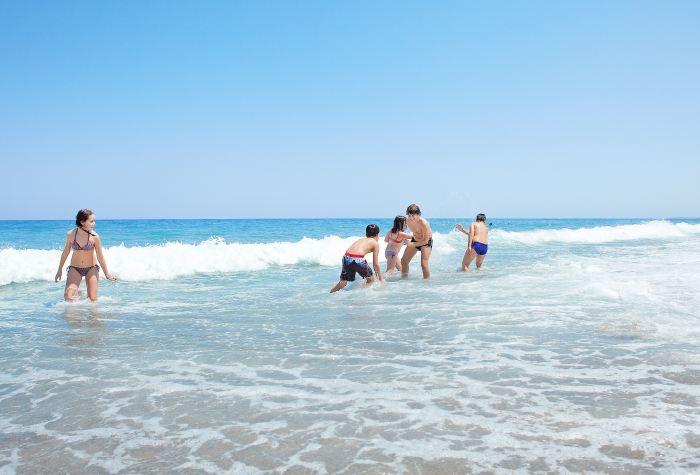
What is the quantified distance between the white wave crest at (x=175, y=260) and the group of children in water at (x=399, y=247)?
5.01 m

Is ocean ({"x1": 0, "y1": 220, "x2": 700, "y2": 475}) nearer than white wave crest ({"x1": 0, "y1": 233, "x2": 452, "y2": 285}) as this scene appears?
Yes

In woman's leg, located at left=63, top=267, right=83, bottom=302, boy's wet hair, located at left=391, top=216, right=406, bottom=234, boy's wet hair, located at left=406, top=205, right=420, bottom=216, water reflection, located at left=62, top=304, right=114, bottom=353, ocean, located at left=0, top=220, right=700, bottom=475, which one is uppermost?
boy's wet hair, located at left=406, top=205, right=420, bottom=216

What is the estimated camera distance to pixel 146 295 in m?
8.96

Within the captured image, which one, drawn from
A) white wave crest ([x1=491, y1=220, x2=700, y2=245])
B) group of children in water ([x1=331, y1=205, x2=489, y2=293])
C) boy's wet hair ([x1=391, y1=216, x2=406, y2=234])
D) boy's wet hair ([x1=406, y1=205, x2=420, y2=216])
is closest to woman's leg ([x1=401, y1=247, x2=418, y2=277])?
group of children in water ([x1=331, y1=205, x2=489, y2=293])

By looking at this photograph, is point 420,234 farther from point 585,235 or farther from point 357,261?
point 585,235

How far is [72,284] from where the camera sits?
24.9ft

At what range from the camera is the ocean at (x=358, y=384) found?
8.64 ft

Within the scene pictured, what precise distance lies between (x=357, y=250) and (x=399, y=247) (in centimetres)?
236

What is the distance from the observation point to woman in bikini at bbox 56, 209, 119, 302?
7.34m

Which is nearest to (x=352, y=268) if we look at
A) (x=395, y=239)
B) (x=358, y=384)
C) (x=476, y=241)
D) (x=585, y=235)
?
(x=395, y=239)

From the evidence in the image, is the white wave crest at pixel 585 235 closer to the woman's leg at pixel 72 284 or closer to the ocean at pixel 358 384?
the ocean at pixel 358 384

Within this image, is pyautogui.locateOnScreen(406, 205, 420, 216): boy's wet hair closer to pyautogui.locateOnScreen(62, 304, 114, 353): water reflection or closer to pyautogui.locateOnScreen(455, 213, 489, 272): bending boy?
pyautogui.locateOnScreen(455, 213, 489, 272): bending boy

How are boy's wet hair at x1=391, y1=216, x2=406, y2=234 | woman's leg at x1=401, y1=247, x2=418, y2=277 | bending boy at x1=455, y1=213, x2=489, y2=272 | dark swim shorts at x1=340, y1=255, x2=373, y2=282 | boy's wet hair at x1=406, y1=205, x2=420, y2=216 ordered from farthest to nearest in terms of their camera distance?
bending boy at x1=455, y1=213, x2=489, y2=272
woman's leg at x1=401, y1=247, x2=418, y2=277
boy's wet hair at x1=406, y1=205, x2=420, y2=216
boy's wet hair at x1=391, y1=216, x2=406, y2=234
dark swim shorts at x1=340, y1=255, x2=373, y2=282

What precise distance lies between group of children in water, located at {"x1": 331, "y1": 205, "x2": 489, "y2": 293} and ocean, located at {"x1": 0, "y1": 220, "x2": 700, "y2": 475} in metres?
0.76
